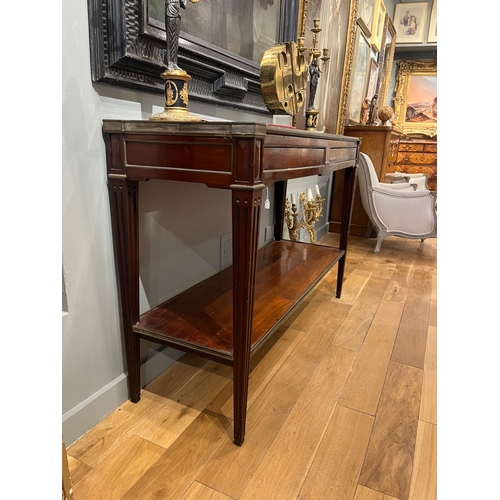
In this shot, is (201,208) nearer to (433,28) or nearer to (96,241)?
Result: (96,241)

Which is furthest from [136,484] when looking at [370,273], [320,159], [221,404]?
[370,273]

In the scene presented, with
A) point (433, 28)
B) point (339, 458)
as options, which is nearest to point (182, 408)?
point (339, 458)

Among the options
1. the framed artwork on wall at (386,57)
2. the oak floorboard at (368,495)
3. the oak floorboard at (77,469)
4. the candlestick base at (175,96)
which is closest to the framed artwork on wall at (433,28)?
the framed artwork on wall at (386,57)

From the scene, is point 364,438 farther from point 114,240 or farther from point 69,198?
point 69,198

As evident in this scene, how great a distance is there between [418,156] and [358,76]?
10.7ft

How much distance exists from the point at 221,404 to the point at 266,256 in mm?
950

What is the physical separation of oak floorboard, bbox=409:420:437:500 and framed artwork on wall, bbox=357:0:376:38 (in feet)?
12.2

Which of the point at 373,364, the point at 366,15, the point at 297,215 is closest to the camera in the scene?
the point at 373,364

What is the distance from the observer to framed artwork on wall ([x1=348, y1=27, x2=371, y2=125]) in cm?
387

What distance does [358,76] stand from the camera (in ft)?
13.6

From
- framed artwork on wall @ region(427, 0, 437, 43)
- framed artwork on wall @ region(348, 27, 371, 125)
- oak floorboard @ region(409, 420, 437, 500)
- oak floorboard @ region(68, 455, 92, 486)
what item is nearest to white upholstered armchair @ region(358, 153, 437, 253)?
framed artwork on wall @ region(348, 27, 371, 125)

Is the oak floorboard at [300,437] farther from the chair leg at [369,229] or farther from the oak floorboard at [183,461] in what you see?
the chair leg at [369,229]

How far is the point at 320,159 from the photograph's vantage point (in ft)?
5.09

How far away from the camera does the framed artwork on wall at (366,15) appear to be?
144 inches
